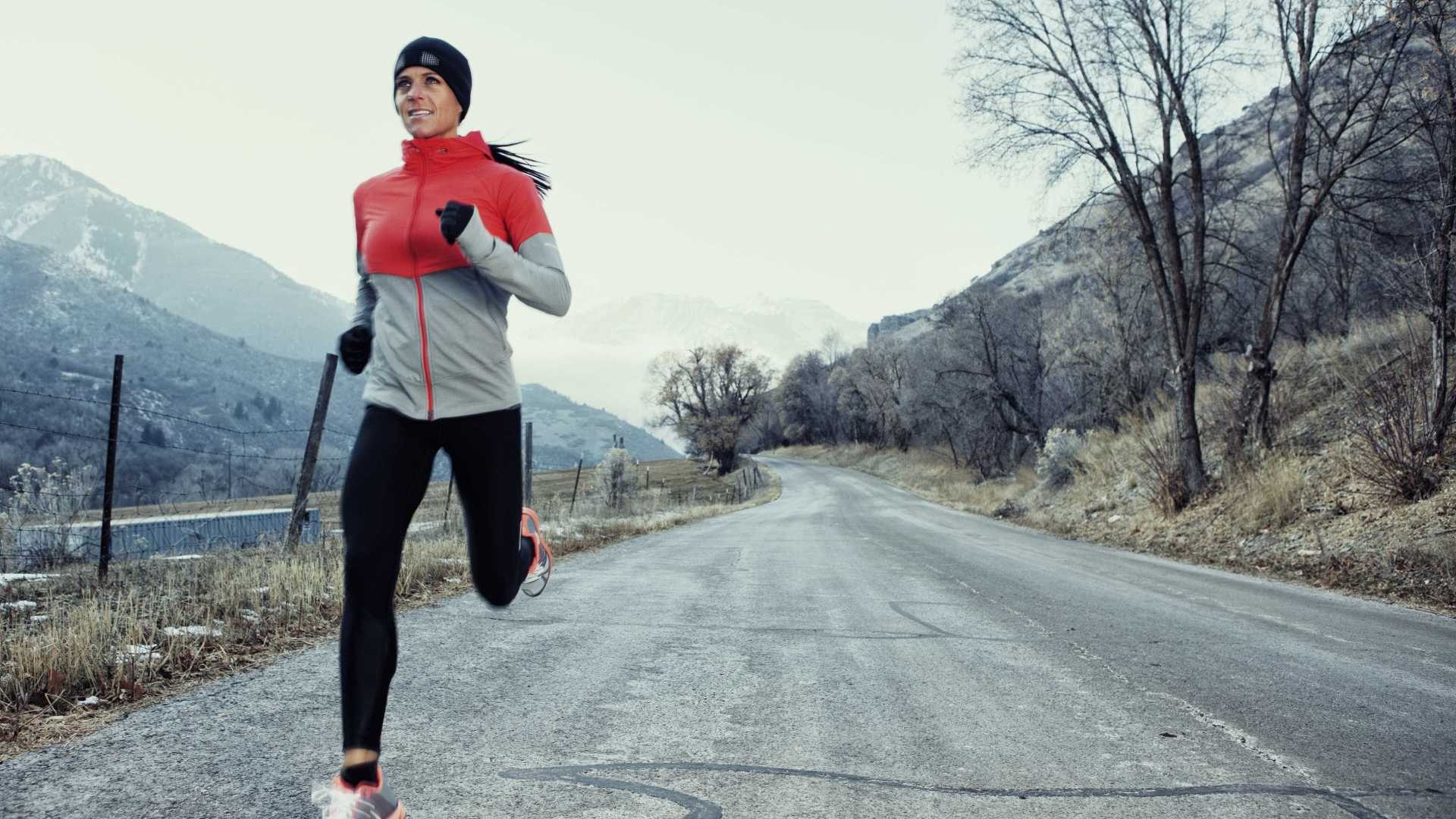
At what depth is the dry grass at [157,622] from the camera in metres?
3.61

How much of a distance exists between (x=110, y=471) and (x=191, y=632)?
166 inches

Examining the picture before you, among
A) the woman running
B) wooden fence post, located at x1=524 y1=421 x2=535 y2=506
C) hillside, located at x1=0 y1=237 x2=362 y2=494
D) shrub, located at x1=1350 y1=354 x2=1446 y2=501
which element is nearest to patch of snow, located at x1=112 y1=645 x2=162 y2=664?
the woman running

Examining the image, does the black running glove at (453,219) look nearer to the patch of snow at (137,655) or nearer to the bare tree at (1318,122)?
the patch of snow at (137,655)

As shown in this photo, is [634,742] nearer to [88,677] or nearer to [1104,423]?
[88,677]

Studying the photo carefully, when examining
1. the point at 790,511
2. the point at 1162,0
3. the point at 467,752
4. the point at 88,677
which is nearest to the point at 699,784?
the point at 467,752

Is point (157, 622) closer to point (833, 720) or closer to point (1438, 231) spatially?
point (833, 720)

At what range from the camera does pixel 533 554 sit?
126 inches

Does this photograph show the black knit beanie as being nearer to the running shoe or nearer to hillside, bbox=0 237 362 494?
the running shoe

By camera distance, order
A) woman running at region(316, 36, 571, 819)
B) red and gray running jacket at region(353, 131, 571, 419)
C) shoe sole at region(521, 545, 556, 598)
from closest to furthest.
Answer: woman running at region(316, 36, 571, 819), red and gray running jacket at region(353, 131, 571, 419), shoe sole at region(521, 545, 556, 598)

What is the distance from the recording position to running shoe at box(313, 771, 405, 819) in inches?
86.9

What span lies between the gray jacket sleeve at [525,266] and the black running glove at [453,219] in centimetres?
1

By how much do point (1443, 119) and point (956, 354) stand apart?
28.8 metres

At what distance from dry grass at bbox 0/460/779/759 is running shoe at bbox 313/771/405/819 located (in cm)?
173

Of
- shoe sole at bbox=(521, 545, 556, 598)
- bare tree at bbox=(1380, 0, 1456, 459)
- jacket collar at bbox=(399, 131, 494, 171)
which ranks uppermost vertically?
bare tree at bbox=(1380, 0, 1456, 459)
